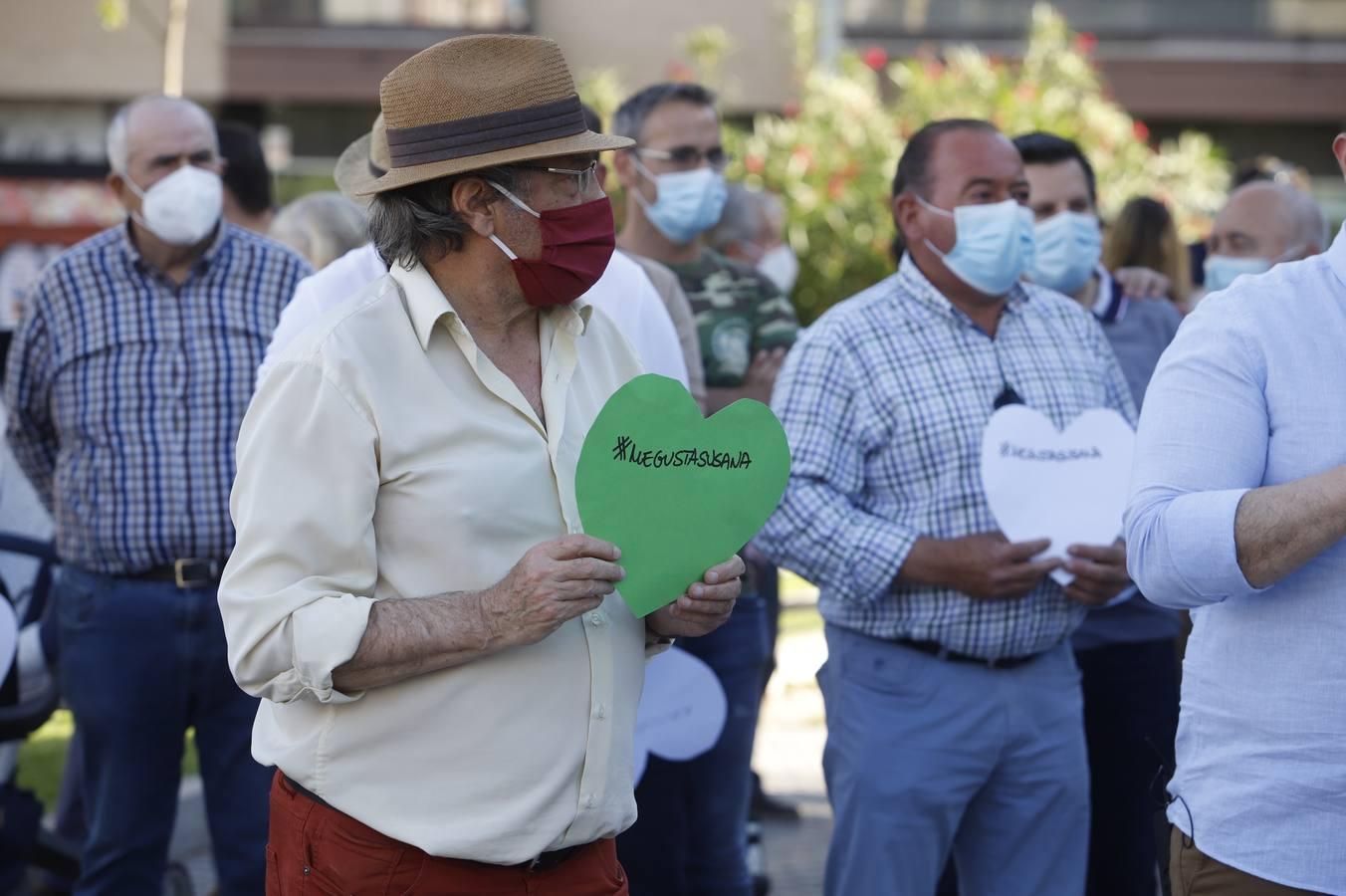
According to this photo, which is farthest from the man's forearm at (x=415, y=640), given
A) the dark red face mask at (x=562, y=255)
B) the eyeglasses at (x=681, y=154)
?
the eyeglasses at (x=681, y=154)

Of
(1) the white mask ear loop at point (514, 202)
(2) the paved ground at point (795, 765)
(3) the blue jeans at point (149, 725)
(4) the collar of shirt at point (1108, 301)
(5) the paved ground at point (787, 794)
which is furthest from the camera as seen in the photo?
(2) the paved ground at point (795, 765)

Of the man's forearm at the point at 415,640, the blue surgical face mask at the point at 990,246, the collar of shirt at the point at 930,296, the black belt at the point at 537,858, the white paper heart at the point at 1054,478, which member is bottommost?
the black belt at the point at 537,858

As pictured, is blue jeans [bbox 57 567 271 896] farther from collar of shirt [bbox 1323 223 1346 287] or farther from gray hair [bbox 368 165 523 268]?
collar of shirt [bbox 1323 223 1346 287]

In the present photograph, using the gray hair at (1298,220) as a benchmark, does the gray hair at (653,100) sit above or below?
above

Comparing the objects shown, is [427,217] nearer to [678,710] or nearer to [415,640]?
[415,640]

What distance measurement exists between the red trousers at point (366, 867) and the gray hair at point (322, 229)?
11.0 ft

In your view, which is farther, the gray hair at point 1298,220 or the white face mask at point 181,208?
the gray hair at point 1298,220

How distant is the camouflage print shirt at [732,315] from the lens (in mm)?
5246

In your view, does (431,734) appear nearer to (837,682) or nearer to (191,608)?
(837,682)

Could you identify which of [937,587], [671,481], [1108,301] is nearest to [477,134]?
[671,481]

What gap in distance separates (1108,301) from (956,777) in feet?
7.10

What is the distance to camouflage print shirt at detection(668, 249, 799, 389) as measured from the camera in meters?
5.25

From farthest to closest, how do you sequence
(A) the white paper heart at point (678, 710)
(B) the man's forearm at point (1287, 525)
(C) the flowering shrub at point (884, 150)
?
(C) the flowering shrub at point (884, 150) < (A) the white paper heart at point (678, 710) < (B) the man's forearm at point (1287, 525)

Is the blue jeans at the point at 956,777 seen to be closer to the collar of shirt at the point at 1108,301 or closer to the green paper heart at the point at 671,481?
the green paper heart at the point at 671,481
